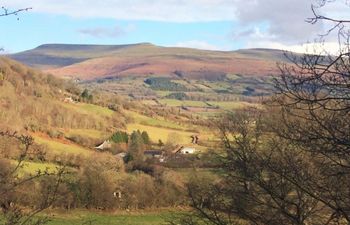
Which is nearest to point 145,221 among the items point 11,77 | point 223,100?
point 11,77

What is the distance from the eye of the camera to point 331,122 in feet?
19.2

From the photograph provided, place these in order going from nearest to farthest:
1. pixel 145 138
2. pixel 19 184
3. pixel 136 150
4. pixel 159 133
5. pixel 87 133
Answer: pixel 19 184, pixel 136 150, pixel 145 138, pixel 87 133, pixel 159 133

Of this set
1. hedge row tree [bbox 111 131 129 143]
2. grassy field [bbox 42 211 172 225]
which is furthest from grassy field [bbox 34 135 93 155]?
grassy field [bbox 42 211 172 225]

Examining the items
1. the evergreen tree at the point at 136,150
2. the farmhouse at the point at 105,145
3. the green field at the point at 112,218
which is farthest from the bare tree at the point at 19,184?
the farmhouse at the point at 105,145

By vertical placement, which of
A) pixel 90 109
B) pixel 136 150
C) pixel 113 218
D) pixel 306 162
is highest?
pixel 306 162

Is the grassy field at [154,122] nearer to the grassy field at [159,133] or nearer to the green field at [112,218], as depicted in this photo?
the grassy field at [159,133]

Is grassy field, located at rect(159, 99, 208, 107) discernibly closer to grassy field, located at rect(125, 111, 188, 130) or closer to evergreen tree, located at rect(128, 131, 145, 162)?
grassy field, located at rect(125, 111, 188, 130)

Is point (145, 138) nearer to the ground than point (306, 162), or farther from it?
nearer to the ground

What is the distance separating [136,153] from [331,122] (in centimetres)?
4671

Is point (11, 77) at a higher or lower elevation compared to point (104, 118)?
higher

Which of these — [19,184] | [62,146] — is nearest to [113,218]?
[62,146]

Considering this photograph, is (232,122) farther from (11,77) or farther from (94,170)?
(11,77)

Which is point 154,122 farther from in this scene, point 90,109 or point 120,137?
point 120,137

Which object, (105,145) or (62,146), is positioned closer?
(62,146)
